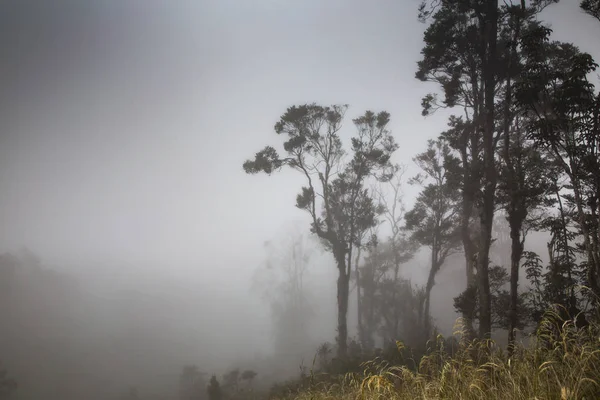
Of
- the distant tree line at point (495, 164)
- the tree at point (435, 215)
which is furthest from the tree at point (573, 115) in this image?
the tree at point (435, 215)

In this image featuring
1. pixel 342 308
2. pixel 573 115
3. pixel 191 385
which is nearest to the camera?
pixel 573 115

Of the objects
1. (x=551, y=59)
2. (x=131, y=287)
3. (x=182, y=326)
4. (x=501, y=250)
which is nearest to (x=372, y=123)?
(x=551, y=59)

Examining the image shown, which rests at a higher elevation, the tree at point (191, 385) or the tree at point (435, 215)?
the tree at point (435, 215)

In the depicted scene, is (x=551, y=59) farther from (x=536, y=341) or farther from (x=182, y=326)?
(x=182, y=326)

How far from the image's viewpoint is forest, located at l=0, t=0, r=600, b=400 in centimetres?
396

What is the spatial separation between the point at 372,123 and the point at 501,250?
139 ft

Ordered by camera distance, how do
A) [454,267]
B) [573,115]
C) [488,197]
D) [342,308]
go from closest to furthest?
[573,115] → [488,197] → [342,308] → [454,267]

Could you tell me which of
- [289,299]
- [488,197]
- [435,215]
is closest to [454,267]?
[289,299]

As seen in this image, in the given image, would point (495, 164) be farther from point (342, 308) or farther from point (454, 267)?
point (454, 267)

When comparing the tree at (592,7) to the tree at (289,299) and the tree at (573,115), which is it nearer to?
the tree at (573,115)

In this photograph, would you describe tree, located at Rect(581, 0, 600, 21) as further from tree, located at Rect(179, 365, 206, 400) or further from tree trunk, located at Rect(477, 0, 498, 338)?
tree, located at Rect(179, 365, 206, 400)

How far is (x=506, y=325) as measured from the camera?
33.2 ft

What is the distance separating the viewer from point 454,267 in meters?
55.6

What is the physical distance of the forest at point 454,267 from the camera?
3955 millimetres
